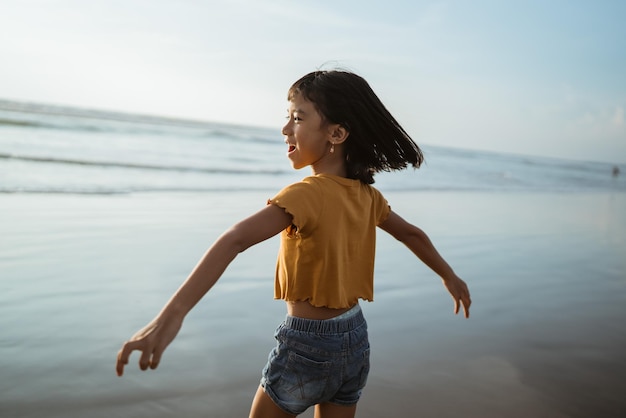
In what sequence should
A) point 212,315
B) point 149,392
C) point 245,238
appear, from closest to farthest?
point 245,238
point 149,392
point 212,315

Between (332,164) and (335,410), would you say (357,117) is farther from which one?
(335,410)

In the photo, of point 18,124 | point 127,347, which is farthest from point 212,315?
point 18,124

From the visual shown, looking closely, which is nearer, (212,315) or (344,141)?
(344,141)

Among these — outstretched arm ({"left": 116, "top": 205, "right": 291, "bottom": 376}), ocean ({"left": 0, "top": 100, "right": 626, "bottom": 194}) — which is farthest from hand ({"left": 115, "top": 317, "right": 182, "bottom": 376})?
ocean ({"left": 0, "top": 100, "right": 626, "bottom": 194})

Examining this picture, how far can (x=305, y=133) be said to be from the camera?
2.02 metres

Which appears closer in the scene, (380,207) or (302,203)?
(302,203)

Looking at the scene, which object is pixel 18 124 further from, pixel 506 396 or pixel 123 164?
pixel 506 396

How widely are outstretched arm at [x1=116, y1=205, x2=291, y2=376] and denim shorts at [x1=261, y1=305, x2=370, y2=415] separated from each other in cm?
40

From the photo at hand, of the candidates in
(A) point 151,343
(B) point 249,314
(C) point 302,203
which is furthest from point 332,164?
(B) point 249,314

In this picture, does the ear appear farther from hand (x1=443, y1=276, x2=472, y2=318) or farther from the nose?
hand (x1=443, y1=276, x2=472, y2=318)

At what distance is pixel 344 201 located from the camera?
1.94 meters

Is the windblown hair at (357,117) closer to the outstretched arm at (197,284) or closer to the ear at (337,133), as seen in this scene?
the ear at (337,133)

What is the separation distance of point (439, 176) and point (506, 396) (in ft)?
49.1

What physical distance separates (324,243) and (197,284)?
0.48 meters
